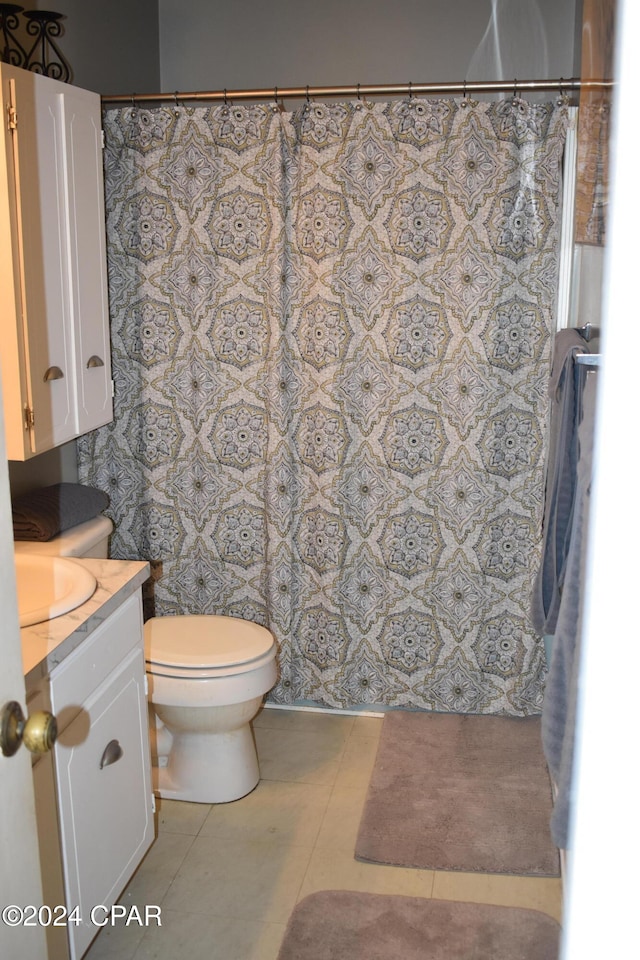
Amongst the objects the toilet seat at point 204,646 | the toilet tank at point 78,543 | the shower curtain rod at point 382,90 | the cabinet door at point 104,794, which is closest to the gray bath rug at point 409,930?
the cabinet door at point 104,794

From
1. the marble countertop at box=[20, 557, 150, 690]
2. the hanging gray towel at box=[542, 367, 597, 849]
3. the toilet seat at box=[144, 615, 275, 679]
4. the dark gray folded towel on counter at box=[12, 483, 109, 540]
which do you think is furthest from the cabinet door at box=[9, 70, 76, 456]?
the hanging gray towel at box=[542, 367, 597, 849]

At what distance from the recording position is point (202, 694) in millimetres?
2475

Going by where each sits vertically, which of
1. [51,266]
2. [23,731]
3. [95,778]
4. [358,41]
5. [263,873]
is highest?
[358,41]

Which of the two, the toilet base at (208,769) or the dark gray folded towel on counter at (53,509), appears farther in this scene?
the toilet base at (208,769)

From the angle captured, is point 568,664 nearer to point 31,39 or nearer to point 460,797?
point 460,797

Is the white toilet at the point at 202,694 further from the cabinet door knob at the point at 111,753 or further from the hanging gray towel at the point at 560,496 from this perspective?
the hanging gray towel at the point at 560,496

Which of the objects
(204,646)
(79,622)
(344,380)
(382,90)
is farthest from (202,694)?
(382,90)

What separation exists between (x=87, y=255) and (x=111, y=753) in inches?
50.4

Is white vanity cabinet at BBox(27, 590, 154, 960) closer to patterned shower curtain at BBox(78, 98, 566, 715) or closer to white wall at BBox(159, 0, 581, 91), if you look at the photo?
patterned shower curtain at BBox(78, 98, 566, 715)

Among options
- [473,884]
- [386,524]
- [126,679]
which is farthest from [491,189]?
[473,884]

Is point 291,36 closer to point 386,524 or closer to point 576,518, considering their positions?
point 386,524

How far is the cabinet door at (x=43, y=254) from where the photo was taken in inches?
82.1

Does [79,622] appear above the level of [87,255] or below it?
below

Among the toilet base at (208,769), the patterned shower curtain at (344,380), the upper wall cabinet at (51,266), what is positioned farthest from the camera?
the patterned shower curtain at (344,380)
